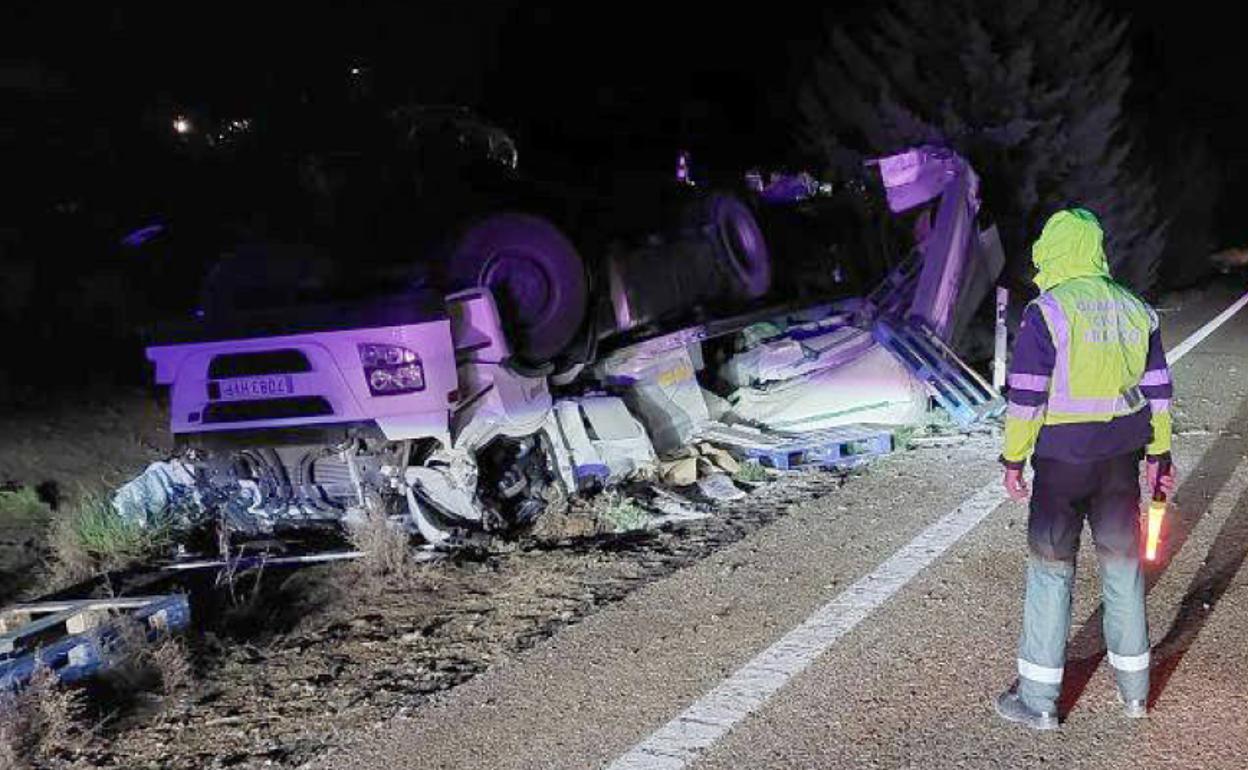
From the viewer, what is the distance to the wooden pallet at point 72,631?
4153mm

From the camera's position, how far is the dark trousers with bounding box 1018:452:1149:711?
328 cm

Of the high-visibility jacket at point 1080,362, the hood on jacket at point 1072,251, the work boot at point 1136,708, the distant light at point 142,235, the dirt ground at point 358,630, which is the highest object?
the distant light at point 142,235

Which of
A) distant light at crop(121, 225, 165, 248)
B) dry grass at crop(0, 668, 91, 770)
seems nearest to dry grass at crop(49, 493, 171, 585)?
dry grass at crop(0, 668, 91, 770)

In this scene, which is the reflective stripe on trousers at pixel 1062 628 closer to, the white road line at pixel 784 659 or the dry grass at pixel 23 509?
the white road line at pixel 784 659

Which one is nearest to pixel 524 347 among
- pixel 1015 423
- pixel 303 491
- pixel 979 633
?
pixel 303 491

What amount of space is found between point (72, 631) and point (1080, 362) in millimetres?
4111

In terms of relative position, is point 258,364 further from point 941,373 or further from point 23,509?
point 941,373

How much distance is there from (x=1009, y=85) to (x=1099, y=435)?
44.8ft

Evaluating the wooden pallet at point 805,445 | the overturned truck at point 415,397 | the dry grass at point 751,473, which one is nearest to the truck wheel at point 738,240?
the overturned truck at point 415,397

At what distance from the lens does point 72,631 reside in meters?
4.67

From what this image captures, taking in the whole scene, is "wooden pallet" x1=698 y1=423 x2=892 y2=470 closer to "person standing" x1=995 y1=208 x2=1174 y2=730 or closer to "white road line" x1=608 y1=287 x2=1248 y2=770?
"white road line" x1=608 y1=287 x2=1248 y2=770

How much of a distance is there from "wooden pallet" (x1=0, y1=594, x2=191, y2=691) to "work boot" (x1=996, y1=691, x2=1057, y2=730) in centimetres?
331

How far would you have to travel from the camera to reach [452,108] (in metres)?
7.41

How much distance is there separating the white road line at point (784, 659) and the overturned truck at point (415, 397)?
1923 mm
